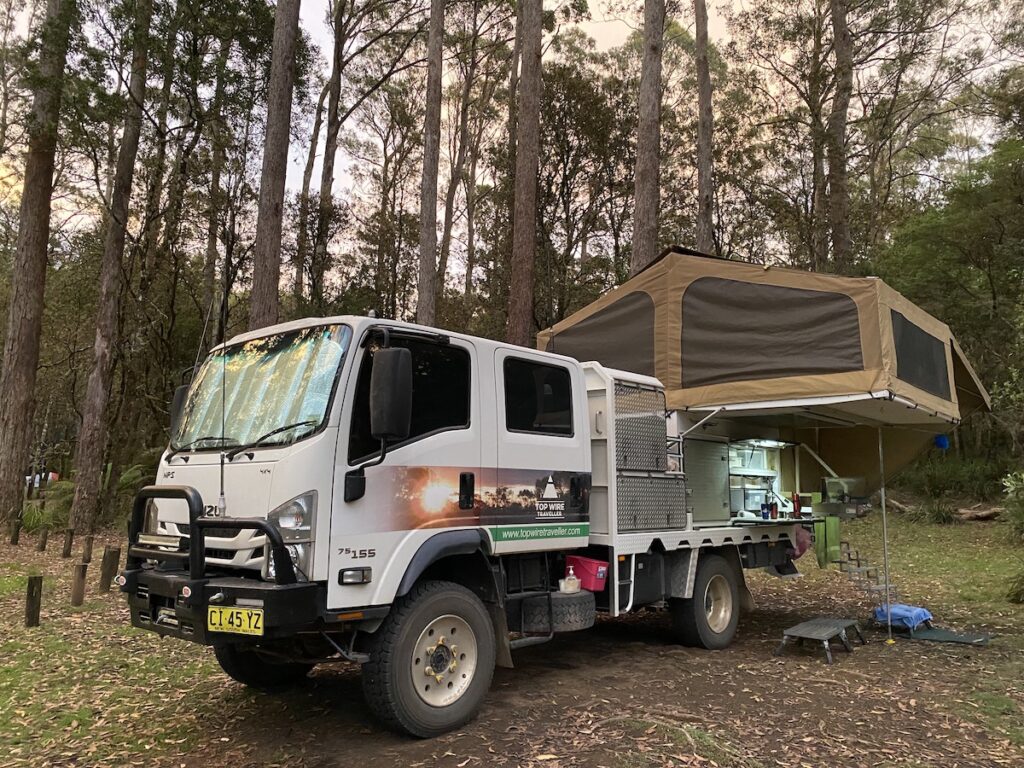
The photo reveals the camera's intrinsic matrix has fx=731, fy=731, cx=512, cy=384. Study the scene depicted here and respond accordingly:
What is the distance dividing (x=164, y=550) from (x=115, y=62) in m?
14.0

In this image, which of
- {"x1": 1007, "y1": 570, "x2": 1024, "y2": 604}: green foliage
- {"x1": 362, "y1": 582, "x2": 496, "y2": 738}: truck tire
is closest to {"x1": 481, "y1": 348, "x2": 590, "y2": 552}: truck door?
{"x1": 362, "y1": 582, "x2": 496, "y2": 738}: truck tire

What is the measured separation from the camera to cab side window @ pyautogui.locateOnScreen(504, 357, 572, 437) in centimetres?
524

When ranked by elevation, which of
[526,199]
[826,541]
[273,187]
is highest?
[526,199]

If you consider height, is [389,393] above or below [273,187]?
below

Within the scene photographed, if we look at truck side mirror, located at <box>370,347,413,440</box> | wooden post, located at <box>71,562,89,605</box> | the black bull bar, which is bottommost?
wooden post, located at <box>71,562,89,605</box>

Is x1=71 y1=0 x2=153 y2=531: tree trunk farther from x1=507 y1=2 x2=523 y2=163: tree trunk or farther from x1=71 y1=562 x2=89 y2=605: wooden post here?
x1=507 y1=2 x2=523 y2=163: tree trunk

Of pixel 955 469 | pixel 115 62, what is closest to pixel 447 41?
pixel 115 62

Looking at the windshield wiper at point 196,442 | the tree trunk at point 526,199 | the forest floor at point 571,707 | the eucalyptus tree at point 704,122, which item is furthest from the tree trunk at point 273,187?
the eucalyptus tree at point 704,122

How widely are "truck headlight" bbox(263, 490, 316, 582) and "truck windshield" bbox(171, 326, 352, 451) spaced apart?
393mm

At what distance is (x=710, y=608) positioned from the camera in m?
7.12

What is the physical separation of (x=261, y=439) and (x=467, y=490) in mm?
1319

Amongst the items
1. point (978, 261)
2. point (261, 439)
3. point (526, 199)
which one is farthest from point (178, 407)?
point (978, 261)

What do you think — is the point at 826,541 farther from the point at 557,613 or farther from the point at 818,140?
the point at 818,140

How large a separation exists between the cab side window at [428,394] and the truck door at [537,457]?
1.06ft
